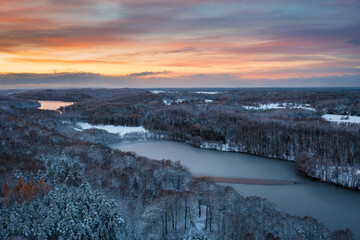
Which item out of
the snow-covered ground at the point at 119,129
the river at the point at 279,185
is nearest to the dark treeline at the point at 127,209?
the river at the point at 279,185

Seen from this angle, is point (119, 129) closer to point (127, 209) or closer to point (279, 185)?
point (279, 185)

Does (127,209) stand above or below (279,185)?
above

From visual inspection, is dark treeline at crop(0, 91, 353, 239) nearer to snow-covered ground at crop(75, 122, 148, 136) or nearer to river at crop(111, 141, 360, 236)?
river at crop(111, 141, 360, 236)

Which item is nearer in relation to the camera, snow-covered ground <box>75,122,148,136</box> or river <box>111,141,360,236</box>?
river <box>111,141,360,236</box>

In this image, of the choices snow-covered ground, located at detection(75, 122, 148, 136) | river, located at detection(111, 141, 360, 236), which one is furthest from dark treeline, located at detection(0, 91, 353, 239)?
snow-covered ground, located at detection(75, 122, 148, 136)

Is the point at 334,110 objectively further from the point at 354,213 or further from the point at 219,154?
the point at 354,213

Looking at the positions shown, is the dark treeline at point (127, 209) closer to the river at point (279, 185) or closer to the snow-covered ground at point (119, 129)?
the river at point (279, 185)

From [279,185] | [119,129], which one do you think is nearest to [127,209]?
[279,185]
